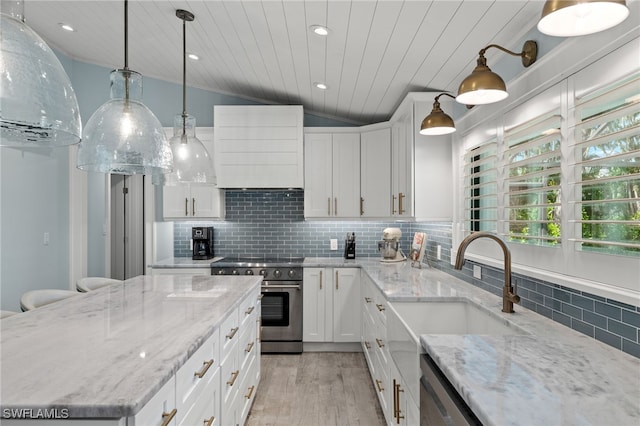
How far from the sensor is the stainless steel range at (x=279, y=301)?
12.6ft

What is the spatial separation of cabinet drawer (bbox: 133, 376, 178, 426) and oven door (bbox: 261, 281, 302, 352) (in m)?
2.64

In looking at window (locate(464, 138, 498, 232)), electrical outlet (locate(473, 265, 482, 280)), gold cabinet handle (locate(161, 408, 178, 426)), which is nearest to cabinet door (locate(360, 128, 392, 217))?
window (locate(464, 138, 498, 232))

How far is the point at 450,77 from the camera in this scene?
2717 mm

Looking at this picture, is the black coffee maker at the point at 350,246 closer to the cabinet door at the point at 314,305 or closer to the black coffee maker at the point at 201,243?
the cabinet door at the point at 314,305

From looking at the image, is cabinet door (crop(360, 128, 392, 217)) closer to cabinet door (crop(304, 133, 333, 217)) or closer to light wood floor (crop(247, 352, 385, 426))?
cabinet door (crop(304, 133, 333, 217))

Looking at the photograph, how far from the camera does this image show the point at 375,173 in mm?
4023

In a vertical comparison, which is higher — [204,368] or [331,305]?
[204,368]

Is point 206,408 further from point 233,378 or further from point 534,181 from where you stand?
point 534,181

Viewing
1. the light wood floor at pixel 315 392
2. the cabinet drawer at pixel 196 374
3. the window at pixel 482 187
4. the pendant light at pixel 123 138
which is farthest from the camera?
the light wood floor at pixel 315 392

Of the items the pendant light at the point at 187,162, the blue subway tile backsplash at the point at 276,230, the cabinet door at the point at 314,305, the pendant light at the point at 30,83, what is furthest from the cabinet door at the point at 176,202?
the pendant light at the point at 30,83

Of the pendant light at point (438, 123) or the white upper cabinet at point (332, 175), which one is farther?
the white upper cabinet at point (332, 175)

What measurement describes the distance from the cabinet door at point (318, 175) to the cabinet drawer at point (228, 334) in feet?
6.89

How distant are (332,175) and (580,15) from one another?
3.16 meters

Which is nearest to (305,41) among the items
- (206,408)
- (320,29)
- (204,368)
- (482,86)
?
(320,29)
